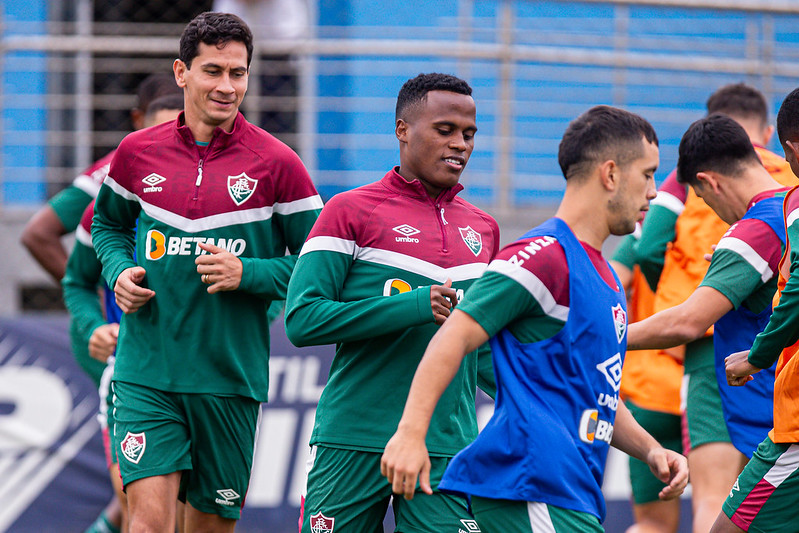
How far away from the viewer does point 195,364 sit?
445cm

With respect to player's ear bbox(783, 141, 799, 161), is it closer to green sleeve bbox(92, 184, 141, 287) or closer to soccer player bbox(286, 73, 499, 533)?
soccer player bbox(286, 73, 499, 533)

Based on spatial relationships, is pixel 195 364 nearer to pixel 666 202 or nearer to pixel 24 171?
pixel 666 202

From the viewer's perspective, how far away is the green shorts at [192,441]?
4.38m

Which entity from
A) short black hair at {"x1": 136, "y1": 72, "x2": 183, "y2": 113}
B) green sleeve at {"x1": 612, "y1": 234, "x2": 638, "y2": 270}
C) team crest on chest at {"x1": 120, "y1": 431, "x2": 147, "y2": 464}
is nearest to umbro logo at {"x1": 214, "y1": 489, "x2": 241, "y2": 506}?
team crest on chest at {"x1": 120, "y1": 431, "x2": 147, "y2": 464}

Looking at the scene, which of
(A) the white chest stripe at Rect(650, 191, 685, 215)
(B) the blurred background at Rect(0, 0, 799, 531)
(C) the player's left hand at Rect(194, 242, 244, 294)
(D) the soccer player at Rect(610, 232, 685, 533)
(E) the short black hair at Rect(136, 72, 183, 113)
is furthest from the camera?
(B) the blurred background at Rect(0, 0, 799, 531)

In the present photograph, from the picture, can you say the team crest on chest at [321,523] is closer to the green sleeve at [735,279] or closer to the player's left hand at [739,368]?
the player's left hand at [739,368]

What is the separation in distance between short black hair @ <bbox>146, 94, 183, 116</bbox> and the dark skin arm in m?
1.10

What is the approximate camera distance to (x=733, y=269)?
4.34m

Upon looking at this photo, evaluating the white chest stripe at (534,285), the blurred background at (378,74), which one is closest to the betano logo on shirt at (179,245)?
the white chest stripe at (534,285)

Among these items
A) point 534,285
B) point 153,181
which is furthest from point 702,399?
point 153,181

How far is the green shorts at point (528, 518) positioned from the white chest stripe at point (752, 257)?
59.2 inches

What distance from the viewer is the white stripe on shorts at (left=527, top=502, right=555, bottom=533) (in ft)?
10.5

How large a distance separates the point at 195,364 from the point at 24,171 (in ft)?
20.4

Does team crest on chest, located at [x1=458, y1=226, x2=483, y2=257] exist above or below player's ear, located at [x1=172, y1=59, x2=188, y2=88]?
below
